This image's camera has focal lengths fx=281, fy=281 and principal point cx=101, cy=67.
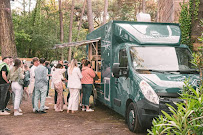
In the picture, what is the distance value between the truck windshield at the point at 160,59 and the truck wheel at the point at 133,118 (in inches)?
39.8

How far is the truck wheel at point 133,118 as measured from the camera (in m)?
6.70

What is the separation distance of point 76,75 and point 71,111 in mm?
1431

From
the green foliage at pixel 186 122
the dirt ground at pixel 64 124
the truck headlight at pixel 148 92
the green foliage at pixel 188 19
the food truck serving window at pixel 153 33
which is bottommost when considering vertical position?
the dirt ground at pixel 64 124

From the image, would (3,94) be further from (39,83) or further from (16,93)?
(39,83)

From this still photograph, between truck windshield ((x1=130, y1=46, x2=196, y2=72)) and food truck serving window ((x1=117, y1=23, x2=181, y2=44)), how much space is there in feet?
0.69

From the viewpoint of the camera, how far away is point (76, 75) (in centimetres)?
981

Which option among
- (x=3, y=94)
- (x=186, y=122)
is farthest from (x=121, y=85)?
(x=186, y=122)

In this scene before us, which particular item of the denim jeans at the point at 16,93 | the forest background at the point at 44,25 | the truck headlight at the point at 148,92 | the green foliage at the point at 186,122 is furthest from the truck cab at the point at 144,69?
the forest background at the point at 44,25

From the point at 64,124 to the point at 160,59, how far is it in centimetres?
327

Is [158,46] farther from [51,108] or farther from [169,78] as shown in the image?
[51,108]

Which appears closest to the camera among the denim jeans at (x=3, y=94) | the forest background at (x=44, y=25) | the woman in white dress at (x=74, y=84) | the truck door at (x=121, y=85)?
the truck door at (x=121, y=85)

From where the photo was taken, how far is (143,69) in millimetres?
7020

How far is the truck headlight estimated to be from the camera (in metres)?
6.15

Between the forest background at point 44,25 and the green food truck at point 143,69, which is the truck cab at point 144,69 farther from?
the forest background at point 44,25
